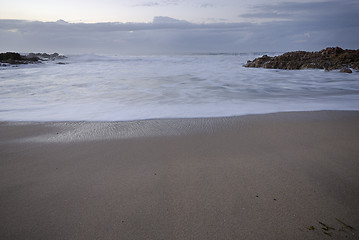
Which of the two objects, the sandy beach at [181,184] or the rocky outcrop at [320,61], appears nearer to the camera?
the sandy beach at [181,184]

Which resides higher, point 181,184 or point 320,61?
point 320,61

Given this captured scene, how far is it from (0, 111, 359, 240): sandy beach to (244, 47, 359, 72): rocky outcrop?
1192 cm

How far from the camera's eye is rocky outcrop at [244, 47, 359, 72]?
1287cm

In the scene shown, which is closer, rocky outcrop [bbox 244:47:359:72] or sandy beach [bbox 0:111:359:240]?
sandy beach [bbox 0:111:359:240]

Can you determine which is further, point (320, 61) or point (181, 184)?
point (320, 61)

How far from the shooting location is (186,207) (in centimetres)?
163

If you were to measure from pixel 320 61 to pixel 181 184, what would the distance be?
1525 centimetres

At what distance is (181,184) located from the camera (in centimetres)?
192

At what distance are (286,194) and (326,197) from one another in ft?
0.94

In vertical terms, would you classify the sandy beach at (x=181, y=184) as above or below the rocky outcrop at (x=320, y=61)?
below

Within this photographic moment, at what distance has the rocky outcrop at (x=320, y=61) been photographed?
12.9m

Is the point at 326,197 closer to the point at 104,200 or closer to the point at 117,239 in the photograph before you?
the point at 117,239

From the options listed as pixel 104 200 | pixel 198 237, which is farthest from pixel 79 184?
pixel 198 237

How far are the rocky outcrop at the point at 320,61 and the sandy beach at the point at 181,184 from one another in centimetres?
1192
